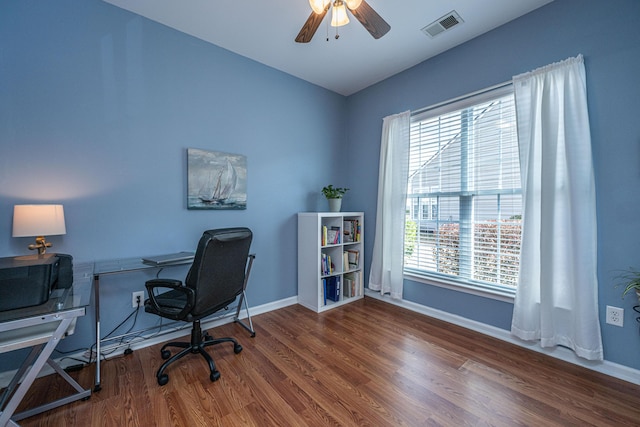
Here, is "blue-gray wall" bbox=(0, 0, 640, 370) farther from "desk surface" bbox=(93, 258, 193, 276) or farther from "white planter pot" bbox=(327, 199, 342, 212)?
"white planter pot" bbox=(327, 199, 342, 212)

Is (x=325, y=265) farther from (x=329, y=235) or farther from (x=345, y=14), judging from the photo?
(x=345, y=14)

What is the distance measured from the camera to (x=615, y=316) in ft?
5.97

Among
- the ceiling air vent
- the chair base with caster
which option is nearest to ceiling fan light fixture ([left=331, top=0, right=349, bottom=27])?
the ceiling air vent

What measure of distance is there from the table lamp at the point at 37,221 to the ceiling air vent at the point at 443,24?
317 centimetres

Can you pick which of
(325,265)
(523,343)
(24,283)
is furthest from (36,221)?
(523,343)

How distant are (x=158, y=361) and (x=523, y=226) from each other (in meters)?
3.05

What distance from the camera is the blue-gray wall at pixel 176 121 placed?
1785mm

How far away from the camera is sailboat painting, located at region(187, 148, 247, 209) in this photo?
2.46m

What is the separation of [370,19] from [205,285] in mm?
2019

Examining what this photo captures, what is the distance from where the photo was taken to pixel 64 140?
192 cm

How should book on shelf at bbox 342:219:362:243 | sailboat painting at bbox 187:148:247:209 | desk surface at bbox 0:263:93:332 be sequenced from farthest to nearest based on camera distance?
book on shelf at bbox 342:219:362:243, sailboat painting at bbox 187:148:247:209, desk surface at bbox 0:263:93:332

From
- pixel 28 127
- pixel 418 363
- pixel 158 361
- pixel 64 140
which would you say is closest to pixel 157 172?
pixel 64 140

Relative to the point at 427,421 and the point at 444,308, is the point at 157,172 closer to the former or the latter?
the point at 427,421

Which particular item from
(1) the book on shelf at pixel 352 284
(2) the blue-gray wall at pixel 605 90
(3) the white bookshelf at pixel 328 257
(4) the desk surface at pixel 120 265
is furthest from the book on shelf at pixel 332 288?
(4) the desk surface at pixel 120 265
